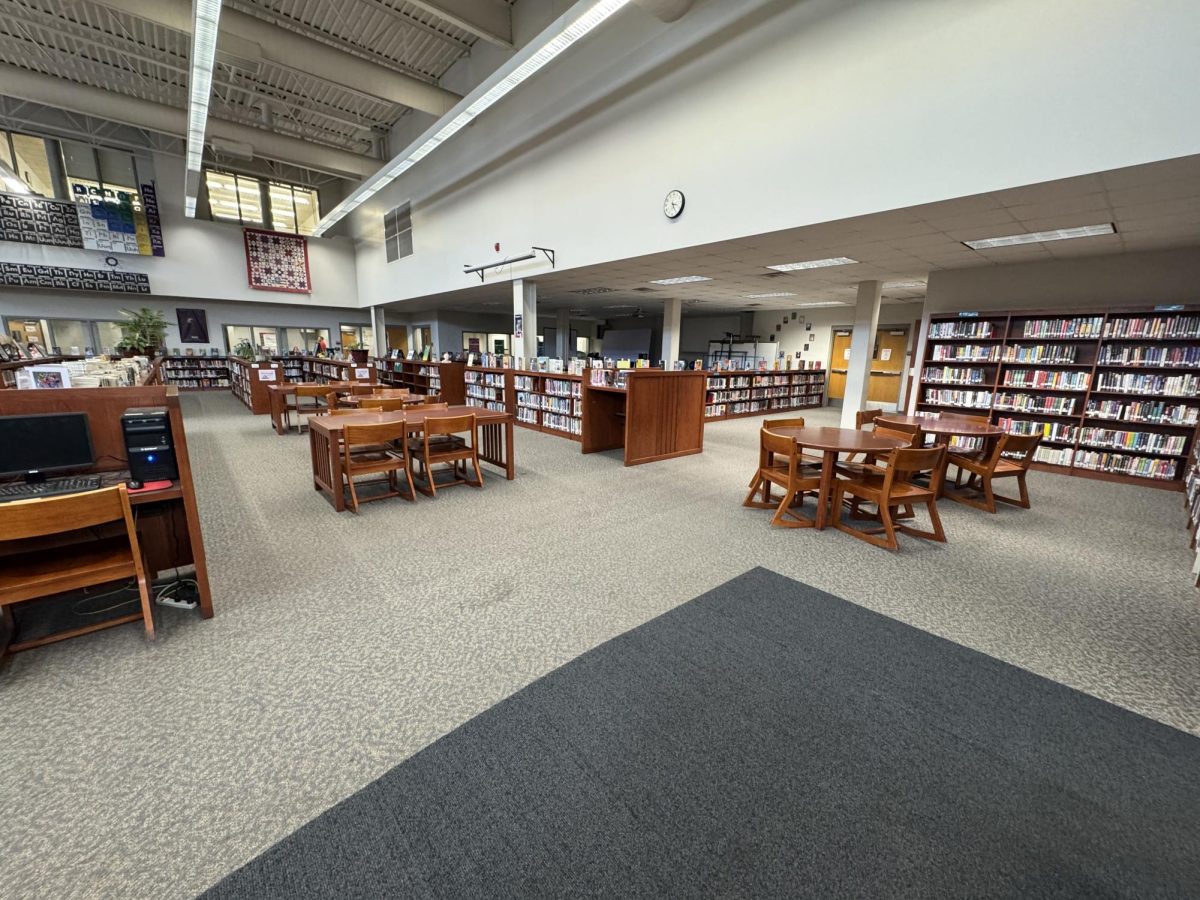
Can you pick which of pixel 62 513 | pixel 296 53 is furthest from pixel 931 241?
pixel 296 53

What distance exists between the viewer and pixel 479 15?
6879mm

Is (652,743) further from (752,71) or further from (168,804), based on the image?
(752,71)

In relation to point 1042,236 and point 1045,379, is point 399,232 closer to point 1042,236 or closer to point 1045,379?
point 1042,236

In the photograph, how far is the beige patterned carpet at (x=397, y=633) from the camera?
59.4 inches

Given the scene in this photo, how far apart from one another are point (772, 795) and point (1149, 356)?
24.2ft

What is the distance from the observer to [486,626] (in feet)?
8.23

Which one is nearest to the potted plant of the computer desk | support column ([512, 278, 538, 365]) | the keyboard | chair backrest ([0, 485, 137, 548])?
support column ([512, 278, 538, 365])

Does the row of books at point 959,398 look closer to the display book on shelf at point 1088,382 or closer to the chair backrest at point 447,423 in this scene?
the display book on shelf at point 1088,382

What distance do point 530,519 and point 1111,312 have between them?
7.18 meters

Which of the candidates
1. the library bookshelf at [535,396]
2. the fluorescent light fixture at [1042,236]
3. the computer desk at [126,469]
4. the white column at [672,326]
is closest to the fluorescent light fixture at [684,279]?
the white column at [672,326]

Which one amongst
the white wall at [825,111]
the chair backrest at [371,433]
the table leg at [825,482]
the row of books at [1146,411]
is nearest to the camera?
the white wall at [825,111]

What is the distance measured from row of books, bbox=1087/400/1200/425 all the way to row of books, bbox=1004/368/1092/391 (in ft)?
0.94

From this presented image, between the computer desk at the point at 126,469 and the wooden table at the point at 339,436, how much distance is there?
4.22 feet

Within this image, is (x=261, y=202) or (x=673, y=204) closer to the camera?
(x=673, y=204)
